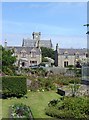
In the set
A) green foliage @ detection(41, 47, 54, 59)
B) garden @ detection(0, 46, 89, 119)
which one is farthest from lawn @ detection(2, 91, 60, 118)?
green foliage @ detection(41, 47, 54, 59)

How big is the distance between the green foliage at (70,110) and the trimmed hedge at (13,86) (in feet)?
15.1

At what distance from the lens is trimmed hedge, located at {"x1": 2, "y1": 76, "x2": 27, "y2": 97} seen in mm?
18250

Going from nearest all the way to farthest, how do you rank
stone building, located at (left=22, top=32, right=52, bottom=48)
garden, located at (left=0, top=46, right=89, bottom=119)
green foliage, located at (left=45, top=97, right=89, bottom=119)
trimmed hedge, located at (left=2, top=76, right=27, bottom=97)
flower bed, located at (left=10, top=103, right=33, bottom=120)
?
flower bed, located at (left=10, top=103, right=33, bottom=120), green foliage, located at (left=45, top=97, right=89, bottom=119), garden, located at (left=0, top=46, right=89, bottom=119), trimmed hedge, located at (left=2, top=76, right=27, bottom=97), stone building, located at (left=22, top=32, right=52, bottom=48)

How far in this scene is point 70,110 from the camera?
42.4ft

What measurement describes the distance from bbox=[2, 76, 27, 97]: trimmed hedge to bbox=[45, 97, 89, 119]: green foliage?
4.62m

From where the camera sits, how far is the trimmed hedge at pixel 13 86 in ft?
59.9

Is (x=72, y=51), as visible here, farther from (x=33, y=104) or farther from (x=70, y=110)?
(x=70, y=110)

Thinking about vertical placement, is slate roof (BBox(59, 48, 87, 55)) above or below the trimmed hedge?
above

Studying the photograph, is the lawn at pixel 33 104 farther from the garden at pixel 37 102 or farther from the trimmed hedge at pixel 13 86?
the trimmed hedge at pixel 13 86

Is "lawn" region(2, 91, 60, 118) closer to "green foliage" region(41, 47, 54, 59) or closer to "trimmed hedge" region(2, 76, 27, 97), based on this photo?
"trimmed hedge" region(2, 76, 27, 97)

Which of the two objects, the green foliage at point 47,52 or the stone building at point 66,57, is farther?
the green foliage at point 47,52

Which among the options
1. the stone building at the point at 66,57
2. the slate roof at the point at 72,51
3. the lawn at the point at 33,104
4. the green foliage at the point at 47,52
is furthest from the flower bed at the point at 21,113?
the green foliage at the point at 47,52

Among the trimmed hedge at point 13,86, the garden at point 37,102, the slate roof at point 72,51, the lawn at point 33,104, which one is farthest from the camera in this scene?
the slate roof at point 72,51

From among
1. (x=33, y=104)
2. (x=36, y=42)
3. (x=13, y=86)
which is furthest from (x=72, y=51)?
(x=33, y=104)
